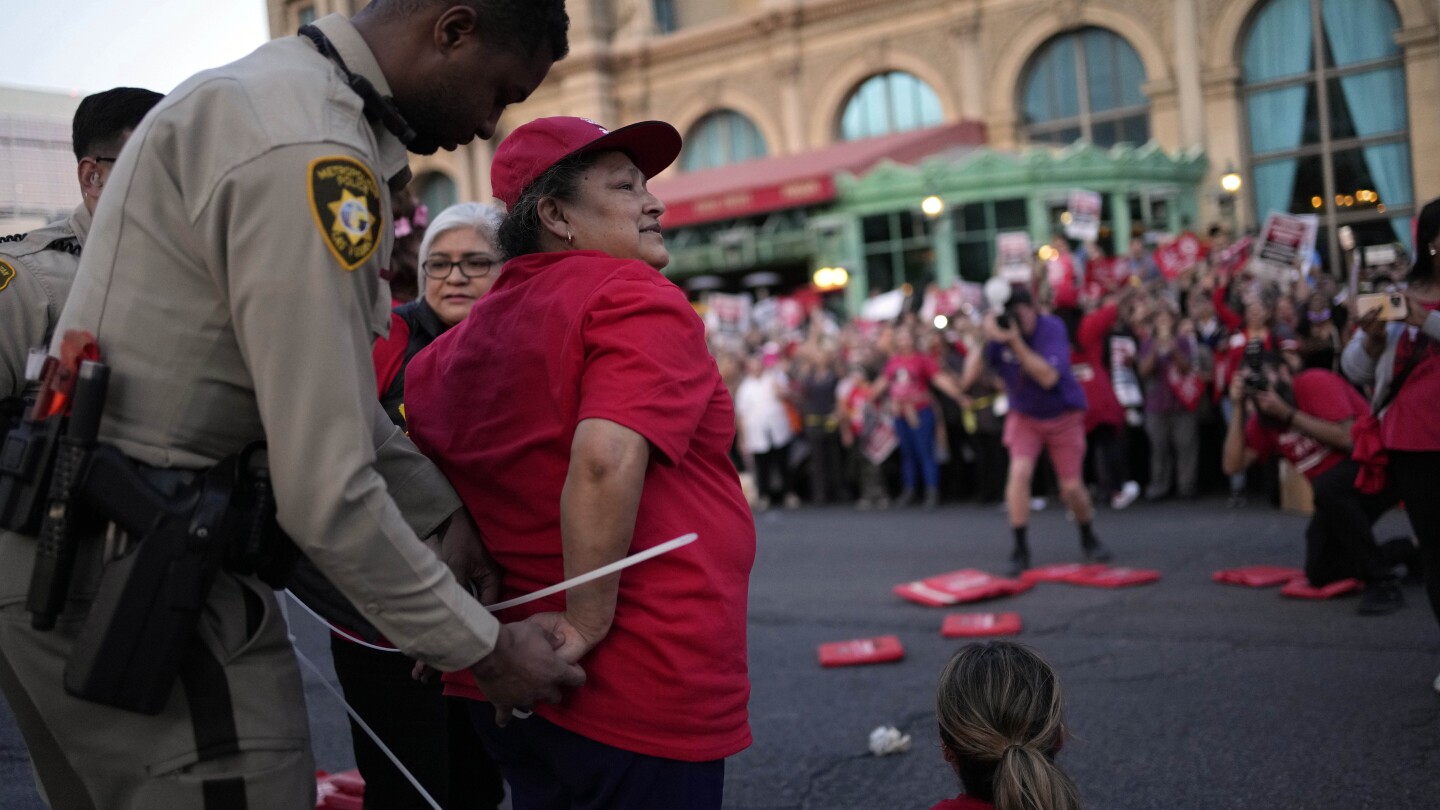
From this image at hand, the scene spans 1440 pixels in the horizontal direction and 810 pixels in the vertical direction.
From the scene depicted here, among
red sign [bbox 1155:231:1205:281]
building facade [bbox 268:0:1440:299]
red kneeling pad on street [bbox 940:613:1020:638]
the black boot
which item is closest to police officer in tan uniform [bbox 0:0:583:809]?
red kneeling pad on street [bbox 940:613:1020:638]

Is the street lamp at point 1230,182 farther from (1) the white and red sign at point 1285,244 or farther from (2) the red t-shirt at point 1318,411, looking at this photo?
(2) the red t-shirt at point 1318,411

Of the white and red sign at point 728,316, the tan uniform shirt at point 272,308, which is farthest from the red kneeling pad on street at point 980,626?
the white and red sign at point 728,316

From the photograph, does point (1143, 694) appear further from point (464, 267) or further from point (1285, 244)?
point (1285, 244)

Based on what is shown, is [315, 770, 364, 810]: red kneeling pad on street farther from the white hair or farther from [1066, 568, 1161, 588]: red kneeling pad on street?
[1066, 568, 1161, 588]: red kneeling pad on street

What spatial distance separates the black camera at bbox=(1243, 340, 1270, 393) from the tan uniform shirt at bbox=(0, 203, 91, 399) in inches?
242

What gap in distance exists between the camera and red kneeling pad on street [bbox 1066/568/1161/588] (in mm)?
7836

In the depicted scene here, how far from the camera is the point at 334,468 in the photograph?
1.82 metres

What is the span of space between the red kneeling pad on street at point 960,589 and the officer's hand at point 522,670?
227 inches

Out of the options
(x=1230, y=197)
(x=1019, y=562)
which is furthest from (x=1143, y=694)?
(x=1230, y=197)

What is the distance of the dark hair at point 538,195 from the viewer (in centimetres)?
235

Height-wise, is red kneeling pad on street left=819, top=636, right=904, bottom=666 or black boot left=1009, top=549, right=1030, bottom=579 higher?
red kneeling pad on street left=819, top=636, right=904, bottom=666

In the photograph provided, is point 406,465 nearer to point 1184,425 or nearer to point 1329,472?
point 1329,472

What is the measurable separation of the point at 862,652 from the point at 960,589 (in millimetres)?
1621

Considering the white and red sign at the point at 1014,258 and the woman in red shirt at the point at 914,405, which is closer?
the woman in red shirt at the point at 914,405
